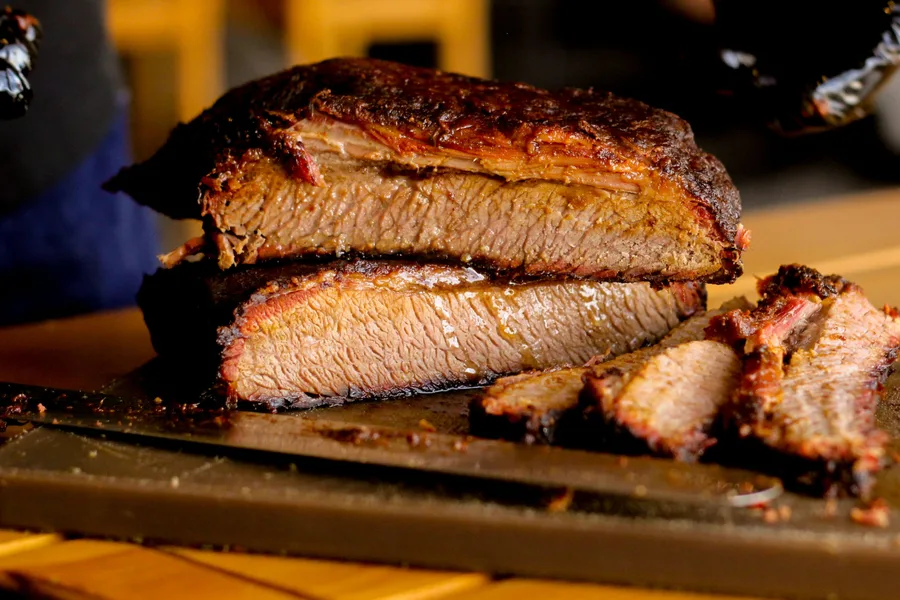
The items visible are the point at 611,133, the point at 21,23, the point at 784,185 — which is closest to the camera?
the point at 611,133

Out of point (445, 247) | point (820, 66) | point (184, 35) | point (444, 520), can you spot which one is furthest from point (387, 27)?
point (444, 520)

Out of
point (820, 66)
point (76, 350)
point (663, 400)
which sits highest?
point (820, 66)

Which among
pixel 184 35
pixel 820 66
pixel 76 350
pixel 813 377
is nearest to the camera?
pixel 813 377

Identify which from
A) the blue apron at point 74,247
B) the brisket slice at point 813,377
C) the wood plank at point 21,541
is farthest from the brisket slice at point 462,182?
the blue apron at point 74,247

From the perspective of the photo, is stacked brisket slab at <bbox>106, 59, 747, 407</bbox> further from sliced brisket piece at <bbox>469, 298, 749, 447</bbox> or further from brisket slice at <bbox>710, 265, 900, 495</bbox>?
sliced brisket piece at <bbox>469, 298, 749, 447</bbox>

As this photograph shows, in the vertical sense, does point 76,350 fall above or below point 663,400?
below

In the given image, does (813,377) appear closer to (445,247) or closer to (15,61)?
(445,247)

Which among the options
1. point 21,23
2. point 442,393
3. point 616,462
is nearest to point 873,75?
point 442,393

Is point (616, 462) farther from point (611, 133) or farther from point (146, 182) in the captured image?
point (146, 182)
